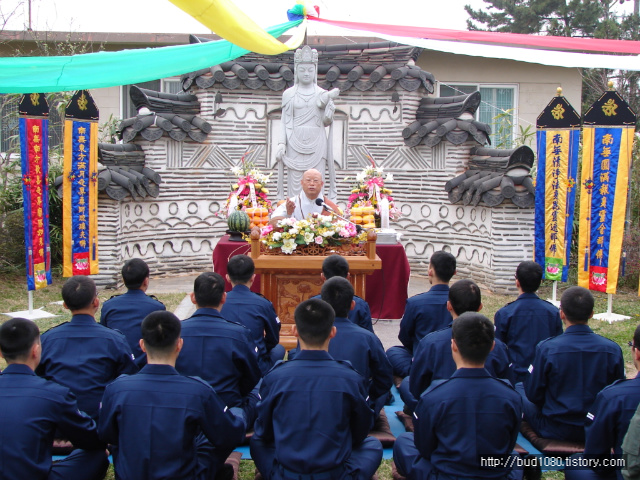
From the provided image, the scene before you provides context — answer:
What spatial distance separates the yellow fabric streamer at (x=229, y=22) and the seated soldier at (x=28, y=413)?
75.8 inches

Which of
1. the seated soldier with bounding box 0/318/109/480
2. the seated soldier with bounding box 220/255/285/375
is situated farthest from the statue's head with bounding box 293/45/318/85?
the seated soldier with bounding box 0/318/109/480

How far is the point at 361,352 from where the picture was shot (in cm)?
388

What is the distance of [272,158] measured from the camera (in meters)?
11.6

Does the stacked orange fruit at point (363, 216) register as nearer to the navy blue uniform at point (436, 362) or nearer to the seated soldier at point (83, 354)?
the navy blue uniform at point (436, 362)

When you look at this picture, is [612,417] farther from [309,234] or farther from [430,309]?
[309,234]

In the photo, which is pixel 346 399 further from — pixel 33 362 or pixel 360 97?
pixel 360 97

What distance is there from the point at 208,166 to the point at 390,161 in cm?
318

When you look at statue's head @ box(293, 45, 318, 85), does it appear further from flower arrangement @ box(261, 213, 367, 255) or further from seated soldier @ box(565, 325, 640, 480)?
seated soldier @ box(565, 325, 640, 480)

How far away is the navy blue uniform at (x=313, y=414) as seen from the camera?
302 centimetres

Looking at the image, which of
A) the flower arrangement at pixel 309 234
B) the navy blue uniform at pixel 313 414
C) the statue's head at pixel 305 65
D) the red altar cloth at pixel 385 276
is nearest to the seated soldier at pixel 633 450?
the navy blue uniform at pixel 313 414

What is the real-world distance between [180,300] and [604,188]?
18.3 ft

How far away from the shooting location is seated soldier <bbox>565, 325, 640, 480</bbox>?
3016 millimetres

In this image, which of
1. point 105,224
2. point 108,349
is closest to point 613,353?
→ point 108,349

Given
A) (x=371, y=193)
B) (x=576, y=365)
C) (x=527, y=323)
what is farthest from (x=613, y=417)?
(x=371, y=193)
